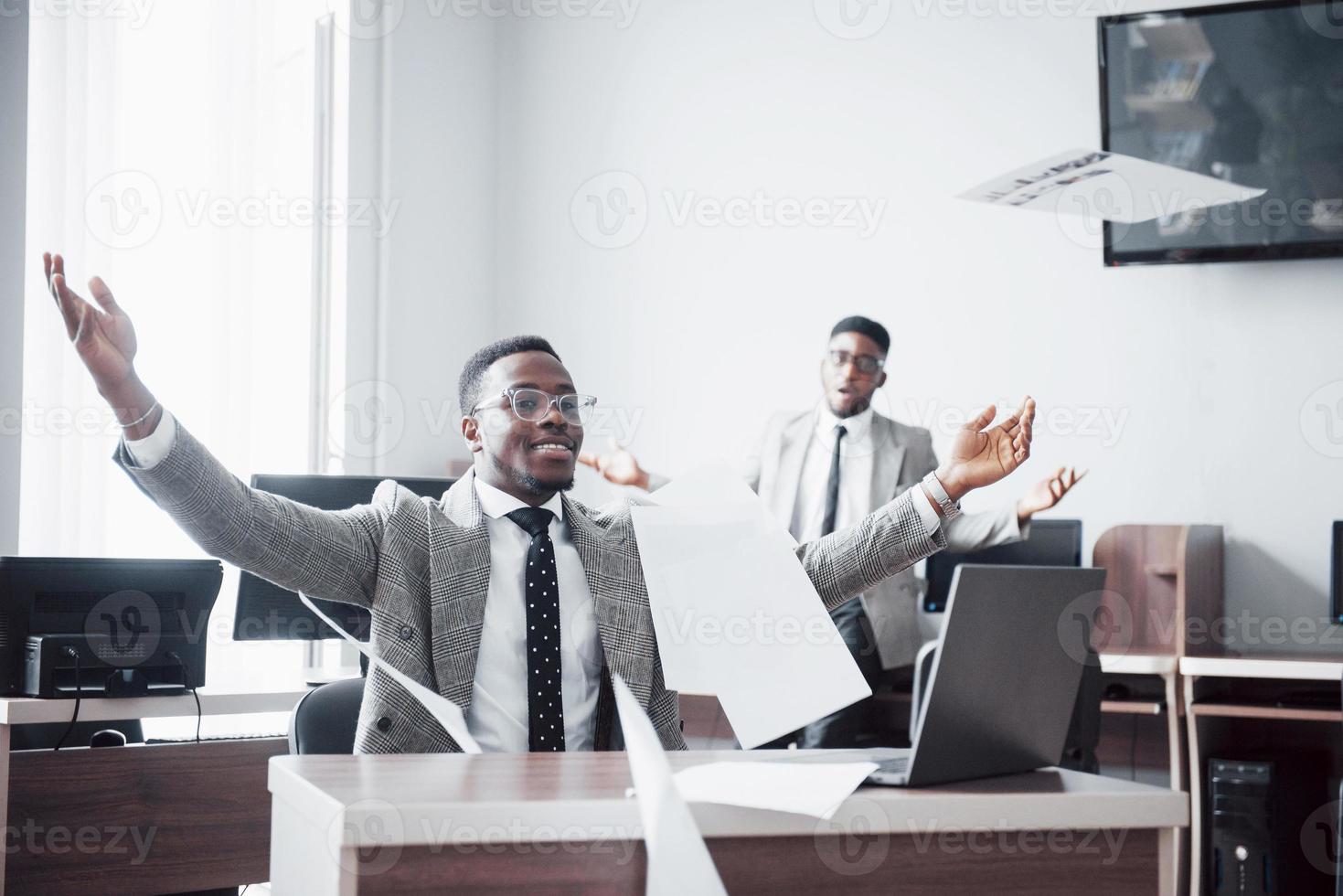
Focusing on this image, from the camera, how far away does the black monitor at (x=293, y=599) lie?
2.69 metres

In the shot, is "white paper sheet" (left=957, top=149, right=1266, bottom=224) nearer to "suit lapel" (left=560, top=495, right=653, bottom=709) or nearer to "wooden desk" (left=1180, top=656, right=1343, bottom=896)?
"wooden desk" (left=1180, top=656, right=1343, bottom=896)

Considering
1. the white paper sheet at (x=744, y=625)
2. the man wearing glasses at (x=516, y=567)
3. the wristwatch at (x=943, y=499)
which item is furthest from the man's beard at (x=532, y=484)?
the wristwatch at (x=943, y=499)

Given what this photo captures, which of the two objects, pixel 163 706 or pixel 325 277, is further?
pixel 325 277

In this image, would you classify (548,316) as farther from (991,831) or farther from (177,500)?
(991,831)

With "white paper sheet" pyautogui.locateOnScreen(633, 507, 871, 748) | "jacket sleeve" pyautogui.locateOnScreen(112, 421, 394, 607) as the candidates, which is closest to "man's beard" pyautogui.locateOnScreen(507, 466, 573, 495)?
"jacket sleeve" pyautogui.locateOnScreen(112, 421, 394, 607)

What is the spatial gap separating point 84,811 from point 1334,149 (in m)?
3.54

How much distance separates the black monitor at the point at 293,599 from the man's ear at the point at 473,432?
0.66 metres

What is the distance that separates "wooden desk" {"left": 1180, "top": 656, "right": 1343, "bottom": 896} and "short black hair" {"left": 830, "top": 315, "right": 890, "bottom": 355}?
1196mm

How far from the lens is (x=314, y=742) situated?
1803mm

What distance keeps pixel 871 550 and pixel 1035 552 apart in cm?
220

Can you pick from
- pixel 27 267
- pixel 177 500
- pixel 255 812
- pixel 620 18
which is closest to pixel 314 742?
pixel 177 500

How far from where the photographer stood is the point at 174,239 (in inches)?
154

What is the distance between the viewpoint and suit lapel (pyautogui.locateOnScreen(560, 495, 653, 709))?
69.3 inches

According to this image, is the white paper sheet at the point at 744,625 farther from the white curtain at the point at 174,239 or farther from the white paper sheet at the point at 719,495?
the white curtain at the point at 174,239
